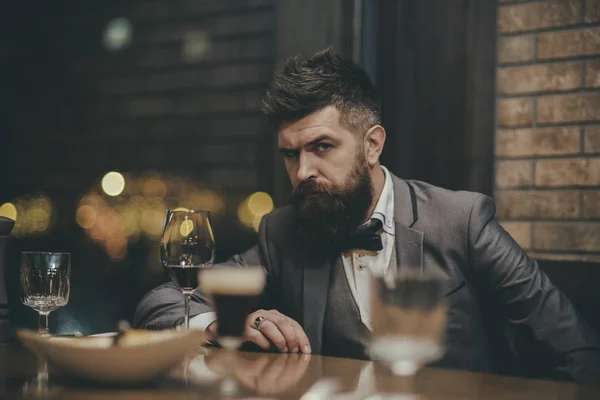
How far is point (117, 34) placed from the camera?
389 cm

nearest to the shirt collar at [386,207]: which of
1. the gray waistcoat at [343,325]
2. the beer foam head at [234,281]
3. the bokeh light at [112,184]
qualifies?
the gray waistcoat at [343,325]

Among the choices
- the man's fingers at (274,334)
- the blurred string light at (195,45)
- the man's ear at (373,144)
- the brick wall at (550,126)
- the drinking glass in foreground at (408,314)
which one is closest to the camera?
the drinking glass in foreground at (408,314)

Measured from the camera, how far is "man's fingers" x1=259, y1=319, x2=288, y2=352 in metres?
1.54

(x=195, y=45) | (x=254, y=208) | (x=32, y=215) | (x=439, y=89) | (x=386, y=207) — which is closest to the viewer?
(x=386, y=207)

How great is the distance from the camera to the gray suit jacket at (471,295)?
1.84m

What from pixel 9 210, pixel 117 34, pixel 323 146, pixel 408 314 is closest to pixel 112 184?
pixel 9 210

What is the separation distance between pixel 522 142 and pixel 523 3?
468mm

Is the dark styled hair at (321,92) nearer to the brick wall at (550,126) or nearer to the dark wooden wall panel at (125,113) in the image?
the brick wall at (550,126)

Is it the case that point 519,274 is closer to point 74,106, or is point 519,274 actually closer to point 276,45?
point 276,45

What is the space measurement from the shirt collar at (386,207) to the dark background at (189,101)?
39 centimetres

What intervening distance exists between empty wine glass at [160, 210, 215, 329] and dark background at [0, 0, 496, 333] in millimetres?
1315

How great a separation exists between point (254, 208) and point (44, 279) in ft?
5.68

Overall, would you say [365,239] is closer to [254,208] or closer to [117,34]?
[254,208]

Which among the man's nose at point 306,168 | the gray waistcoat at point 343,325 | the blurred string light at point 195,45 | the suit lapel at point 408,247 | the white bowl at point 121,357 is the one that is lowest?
the gray waistcoat at point 343,325
